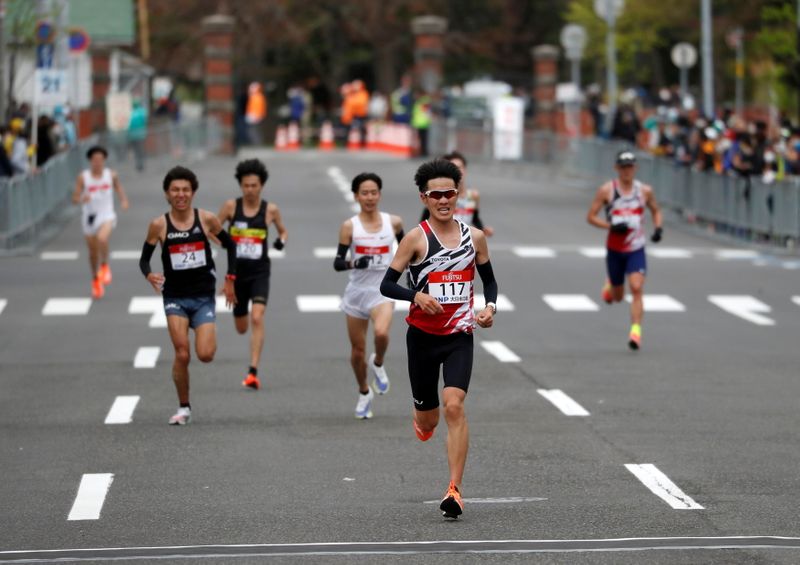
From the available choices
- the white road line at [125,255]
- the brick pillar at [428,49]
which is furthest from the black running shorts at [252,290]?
the brick pillar at [428,49]

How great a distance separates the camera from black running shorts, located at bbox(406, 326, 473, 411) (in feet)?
32.2

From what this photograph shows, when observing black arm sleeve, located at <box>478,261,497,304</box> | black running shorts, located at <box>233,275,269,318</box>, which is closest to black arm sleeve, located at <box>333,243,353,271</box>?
black running shorts, located at <box>233,275,269,318</box>

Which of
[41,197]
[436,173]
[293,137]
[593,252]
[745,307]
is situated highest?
[436,173]

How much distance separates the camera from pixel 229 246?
13.5 m

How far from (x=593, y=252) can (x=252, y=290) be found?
1326 centimetres

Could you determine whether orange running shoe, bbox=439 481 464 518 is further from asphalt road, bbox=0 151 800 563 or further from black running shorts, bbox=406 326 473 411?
black running shorts, bbox=406 326 473 411

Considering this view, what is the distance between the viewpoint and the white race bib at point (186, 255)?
42.8 feet

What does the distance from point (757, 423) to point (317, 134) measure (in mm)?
54793

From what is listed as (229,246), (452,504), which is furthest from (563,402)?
(452,504)

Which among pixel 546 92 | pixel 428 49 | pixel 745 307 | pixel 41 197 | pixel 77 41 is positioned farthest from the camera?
pixel 546 92

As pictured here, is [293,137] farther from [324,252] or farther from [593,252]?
[593,252]

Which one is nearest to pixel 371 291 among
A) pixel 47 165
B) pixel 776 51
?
pixel 47 165

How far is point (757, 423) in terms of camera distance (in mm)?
13000

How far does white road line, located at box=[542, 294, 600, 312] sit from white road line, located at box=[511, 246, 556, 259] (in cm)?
461
